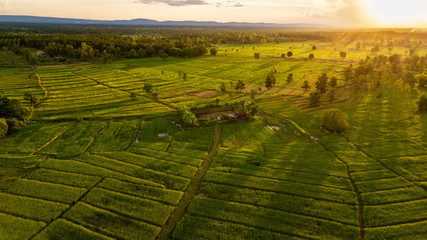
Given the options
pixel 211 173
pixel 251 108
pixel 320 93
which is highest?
pixel 320 93

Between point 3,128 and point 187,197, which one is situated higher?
point 3,128

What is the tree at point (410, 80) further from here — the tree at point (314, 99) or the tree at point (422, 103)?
the tree at point (314, 99)

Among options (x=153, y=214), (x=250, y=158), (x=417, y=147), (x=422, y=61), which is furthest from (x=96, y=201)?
(x=422, y=61)

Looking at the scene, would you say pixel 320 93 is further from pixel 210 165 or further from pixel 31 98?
Result: pixel 31 98

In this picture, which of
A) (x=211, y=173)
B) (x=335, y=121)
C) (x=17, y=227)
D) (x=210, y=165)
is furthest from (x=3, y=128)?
(x=335, y=121)

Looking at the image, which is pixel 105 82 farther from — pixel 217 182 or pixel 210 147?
pixel 217 182

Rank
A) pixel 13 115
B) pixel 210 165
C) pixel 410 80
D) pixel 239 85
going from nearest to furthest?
pixel 210 165 → pixel 13 115 → pixel 239 85 → pixel 410 80

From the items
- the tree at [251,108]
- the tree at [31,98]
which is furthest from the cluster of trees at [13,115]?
the tree at [251,108]

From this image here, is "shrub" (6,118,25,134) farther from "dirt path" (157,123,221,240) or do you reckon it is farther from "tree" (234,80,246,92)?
"tree" (234,80,246,92)
